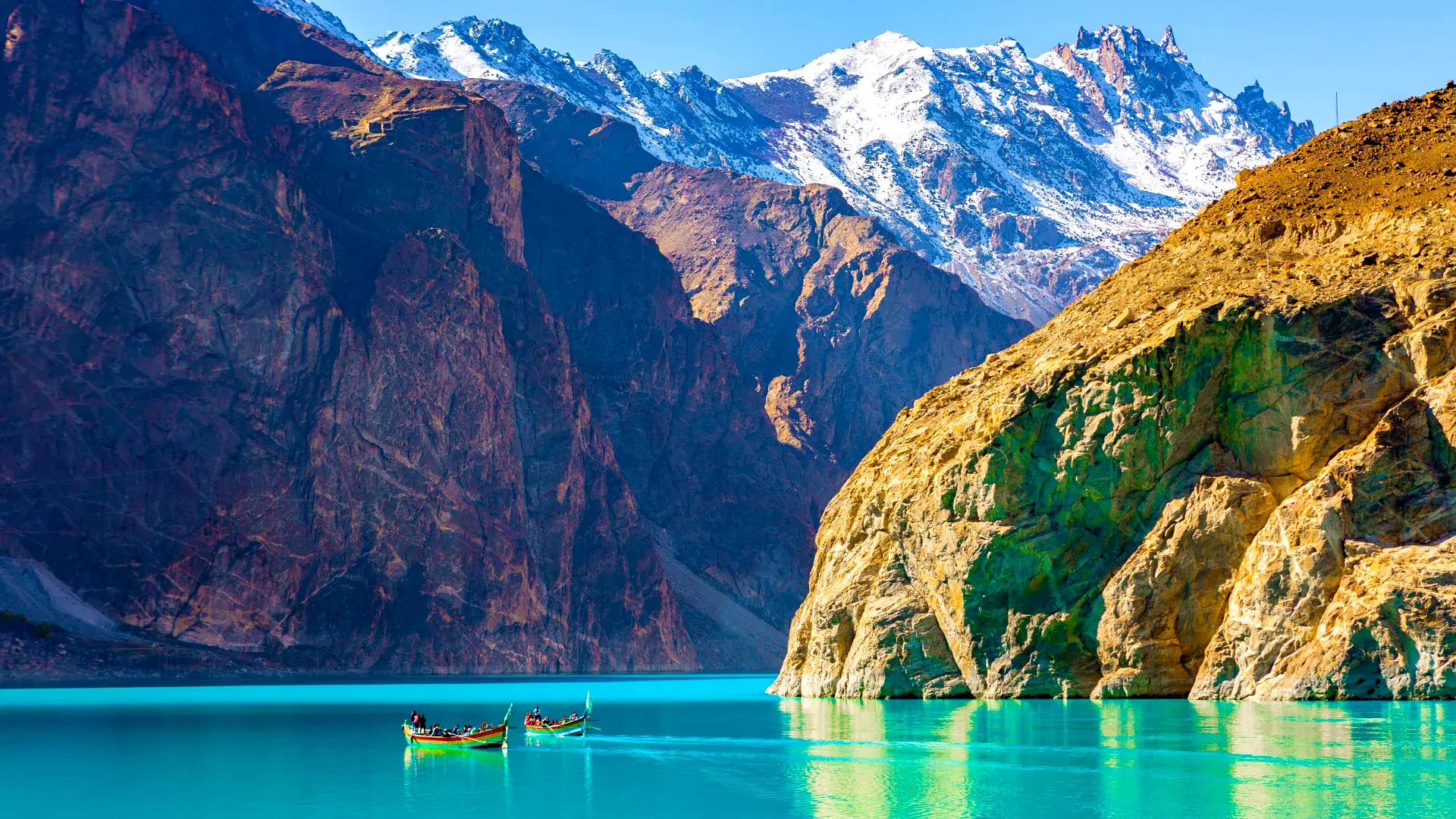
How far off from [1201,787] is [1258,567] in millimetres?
39693

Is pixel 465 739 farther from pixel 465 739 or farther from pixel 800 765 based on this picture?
pixel 800 765

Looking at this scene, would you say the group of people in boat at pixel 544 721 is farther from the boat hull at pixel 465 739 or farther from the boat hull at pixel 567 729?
the boat hull at pixel 465 739

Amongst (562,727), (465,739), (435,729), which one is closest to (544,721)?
(562,727)

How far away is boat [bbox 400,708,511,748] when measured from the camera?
84688 millimetres

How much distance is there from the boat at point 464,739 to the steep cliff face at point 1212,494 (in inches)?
1355

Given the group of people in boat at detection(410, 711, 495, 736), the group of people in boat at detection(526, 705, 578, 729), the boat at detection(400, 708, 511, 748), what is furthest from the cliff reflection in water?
the group of people in boat at detection(410, 711, 495, 736)

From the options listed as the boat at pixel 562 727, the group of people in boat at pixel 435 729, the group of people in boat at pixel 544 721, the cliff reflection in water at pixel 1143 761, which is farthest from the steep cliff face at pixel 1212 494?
the group of people in boat at pixel 435 729

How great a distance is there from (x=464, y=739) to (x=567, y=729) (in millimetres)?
10949

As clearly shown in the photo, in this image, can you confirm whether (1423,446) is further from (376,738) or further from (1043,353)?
(376,738)

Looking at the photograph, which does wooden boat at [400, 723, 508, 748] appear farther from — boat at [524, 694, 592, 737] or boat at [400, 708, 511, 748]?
boat at [524, 694, 592, 737]

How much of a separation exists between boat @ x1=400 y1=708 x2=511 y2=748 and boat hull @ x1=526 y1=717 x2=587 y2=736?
320 inches

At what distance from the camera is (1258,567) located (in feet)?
315

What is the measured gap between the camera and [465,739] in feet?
278

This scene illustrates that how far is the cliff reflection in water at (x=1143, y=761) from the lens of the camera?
183 feet
